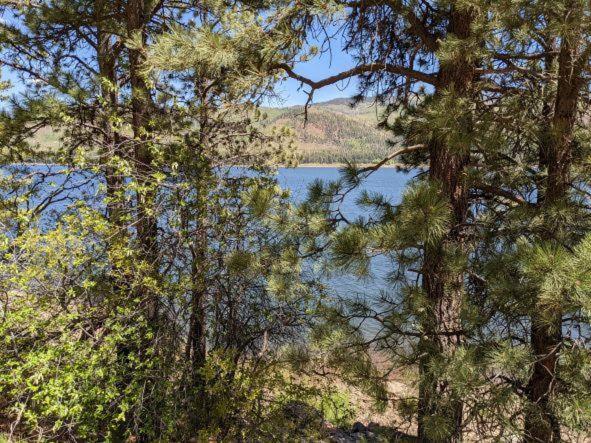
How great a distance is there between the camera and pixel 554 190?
3.08m

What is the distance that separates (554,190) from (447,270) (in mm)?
961

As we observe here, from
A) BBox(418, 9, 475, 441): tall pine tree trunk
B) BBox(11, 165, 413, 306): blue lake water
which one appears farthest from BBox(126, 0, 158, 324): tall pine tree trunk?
BBox(418, 9, 475, 441): tall pine tree trunk

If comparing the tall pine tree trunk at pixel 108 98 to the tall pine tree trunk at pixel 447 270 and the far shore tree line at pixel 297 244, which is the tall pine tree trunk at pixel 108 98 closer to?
the far shore tree line at pixel 297 244

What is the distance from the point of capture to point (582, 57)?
265cm

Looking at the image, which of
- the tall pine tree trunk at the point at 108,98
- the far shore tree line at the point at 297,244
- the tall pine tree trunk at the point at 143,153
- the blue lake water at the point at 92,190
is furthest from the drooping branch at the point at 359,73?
the tall pine tree trunk at the point at 108,98

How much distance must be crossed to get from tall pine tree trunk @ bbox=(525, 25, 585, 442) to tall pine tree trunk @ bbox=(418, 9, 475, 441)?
20.7 inches

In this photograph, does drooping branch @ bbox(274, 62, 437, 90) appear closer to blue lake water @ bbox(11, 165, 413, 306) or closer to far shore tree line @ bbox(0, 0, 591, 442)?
far shore tree line @ bbox(0, 0, 591, 442)

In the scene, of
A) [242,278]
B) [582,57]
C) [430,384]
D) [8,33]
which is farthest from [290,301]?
[8,33]

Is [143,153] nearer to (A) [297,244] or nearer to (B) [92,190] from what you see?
(B) [92,190]

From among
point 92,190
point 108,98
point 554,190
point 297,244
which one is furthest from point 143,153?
point 554,190

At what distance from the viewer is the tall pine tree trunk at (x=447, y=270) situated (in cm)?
314

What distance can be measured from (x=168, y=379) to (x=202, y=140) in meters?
2.52

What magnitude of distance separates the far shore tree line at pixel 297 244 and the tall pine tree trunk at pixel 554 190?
0.02 m

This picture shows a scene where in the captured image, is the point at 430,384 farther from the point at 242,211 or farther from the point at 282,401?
the point at 242,211
